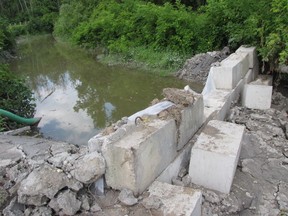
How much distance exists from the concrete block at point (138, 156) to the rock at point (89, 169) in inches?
2.3

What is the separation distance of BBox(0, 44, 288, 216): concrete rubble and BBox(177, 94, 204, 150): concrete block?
12 millimetres

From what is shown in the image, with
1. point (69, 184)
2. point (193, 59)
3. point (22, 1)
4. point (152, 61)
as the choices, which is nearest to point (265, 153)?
point (69, 184)

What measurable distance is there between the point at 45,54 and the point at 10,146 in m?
14.8

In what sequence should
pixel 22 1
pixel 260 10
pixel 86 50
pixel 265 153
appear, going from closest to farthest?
1. pixel 265 153
2. pixel 260 10
3. pixel 86 50
4. pixel 22 1

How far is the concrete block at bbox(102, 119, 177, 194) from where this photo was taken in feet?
7.81

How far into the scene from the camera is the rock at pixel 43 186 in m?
2.35

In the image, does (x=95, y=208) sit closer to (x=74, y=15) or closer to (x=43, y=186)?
(x=43, y=186)

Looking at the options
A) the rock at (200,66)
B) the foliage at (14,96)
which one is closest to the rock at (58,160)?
the foliage at (14,96)

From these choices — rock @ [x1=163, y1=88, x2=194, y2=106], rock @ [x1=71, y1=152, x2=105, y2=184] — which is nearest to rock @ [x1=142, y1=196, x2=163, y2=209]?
rock @ [x1=71, y1=152, x2=105, y2=184]

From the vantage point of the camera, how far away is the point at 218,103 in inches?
176

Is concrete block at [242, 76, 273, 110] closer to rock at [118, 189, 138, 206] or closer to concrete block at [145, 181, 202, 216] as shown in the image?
concrete block at [145, 181, 202, 216]

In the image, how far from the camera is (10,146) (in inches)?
163

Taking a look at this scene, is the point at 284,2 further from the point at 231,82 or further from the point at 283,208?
the point at 283,208

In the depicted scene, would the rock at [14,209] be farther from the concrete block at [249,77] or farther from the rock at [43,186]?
the concrete block at [249,77]
